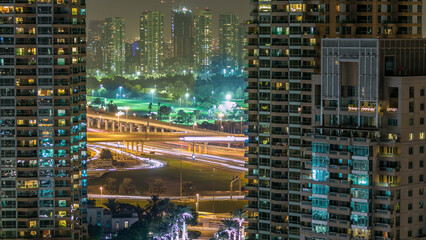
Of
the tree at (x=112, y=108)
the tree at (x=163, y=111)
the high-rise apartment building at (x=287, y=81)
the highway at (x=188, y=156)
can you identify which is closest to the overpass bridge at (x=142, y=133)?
the highway at (x=188, y=156)

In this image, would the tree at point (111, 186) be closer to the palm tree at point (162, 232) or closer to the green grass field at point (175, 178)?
the green grass field at point (175, 178)

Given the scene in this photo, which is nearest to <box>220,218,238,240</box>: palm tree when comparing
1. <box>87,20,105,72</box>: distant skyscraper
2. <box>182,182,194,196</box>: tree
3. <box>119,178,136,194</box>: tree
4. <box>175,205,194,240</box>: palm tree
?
<box>175,205,194,240</box>: palm tree

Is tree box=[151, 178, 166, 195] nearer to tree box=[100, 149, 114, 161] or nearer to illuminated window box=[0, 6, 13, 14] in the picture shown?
tree box=[100, 149, 114, 161]

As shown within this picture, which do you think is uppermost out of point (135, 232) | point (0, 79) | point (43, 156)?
point (0, 79)

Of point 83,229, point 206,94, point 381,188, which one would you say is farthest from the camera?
point 206,94

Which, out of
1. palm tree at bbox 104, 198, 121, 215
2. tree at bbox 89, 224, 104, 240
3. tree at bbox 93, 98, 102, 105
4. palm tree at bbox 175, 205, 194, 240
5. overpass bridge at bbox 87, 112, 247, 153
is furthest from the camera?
tree at bbox 93, 98, 102, 105

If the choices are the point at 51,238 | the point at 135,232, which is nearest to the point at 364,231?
the point at 51,238

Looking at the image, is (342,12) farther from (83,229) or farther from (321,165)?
(83,229)
